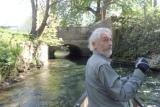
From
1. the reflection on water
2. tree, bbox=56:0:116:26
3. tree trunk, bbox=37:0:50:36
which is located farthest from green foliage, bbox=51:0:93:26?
the reflection on water

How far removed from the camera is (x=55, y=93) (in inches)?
637

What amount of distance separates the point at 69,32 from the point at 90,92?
3377cm

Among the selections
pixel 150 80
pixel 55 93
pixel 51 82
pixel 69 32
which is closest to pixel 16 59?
pixel 51 82

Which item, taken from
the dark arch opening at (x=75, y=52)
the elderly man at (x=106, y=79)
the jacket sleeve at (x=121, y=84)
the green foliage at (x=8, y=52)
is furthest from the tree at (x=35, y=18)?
the jacket sleeve at (x=121, y=84)

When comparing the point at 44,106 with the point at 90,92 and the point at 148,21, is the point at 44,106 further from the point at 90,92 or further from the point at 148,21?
the point at 148,21

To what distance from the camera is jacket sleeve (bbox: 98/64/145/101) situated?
3.72m

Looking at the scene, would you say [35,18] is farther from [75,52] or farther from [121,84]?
[121,84]

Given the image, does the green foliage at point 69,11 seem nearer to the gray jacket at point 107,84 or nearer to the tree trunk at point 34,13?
the tree trunk at point 34,13

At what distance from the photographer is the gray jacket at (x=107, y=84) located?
12.2ft

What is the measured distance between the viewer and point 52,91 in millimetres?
16703

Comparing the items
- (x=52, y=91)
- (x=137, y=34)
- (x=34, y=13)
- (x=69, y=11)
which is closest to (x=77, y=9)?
(x=69, y=11)

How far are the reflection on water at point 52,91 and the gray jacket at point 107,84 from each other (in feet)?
31.0

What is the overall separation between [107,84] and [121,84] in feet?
0.43

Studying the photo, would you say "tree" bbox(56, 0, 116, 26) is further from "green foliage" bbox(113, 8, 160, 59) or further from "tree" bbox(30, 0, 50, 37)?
"green foliage" bbox(113, 8, 160, 59)
